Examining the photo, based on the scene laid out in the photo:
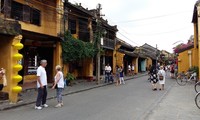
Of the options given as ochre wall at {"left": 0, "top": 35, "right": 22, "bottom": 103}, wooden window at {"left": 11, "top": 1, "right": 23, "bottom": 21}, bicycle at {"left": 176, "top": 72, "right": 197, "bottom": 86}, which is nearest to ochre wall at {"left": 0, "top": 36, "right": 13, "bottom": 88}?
ochre wall at {"left": 0, "top": 35, "right": 22, "bottom": 103}

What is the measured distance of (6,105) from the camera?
458 inches

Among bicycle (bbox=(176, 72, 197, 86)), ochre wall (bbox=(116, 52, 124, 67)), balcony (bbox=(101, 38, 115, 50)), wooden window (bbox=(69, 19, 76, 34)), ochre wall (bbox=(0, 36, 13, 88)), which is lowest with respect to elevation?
bicycle (bbox=(176, 72, 197, 86))

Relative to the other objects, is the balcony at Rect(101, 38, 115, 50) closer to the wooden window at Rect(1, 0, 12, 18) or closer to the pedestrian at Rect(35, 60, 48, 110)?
the wooden window at Rect(1, 0, 12, 18)

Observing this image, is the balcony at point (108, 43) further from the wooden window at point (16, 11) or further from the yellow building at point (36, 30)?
the wooden window at point (16, 11)

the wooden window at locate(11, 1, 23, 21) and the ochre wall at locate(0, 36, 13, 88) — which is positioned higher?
the wooden window at locate(11, 1, 23, 21)

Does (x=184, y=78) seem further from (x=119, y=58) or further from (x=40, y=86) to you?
(x=119, y=58)

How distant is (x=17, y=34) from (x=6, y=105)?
312cm

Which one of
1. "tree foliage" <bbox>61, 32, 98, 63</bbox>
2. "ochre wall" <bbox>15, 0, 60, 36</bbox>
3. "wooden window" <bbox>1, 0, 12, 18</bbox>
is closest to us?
"wooden window" <bbox>1, 0, 12, 18</bbox>

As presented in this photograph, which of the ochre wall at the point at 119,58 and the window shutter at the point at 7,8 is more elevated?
the window shutter at the point at 7,8

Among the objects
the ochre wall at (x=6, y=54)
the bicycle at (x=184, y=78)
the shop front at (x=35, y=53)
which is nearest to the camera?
the ochre wall at (x=6, y=54)

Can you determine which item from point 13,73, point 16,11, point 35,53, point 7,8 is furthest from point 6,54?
point 35,53

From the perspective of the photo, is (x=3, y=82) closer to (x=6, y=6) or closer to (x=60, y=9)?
(x=6, y=6)

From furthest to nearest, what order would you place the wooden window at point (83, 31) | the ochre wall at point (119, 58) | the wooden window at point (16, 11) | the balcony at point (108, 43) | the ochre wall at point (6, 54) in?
the ochre wall at point (119, 58)
the balcony at point (108, 43)
the wooden window at point (83, 31)
the wooden window at point (16, 11)
the ochre wall at point (6, 54)

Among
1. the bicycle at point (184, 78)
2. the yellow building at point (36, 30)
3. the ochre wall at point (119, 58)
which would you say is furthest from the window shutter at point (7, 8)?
the ochre wall at point (119, 58)
